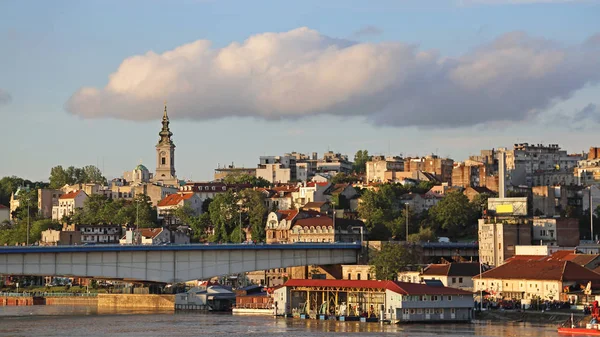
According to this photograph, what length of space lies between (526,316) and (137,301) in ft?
150

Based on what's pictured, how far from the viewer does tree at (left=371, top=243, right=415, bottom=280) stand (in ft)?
401

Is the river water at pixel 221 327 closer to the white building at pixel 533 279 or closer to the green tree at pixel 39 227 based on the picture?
the white building at pixel 533 279

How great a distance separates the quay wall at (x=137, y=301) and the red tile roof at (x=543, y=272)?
98.8 ft

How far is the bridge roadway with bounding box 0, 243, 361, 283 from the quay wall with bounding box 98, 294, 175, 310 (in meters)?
8.06

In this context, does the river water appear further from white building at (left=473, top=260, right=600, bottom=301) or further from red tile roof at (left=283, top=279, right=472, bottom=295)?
white building at (left=473, top=260, right=600, bottom=301)

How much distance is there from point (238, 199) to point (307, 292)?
74.4m

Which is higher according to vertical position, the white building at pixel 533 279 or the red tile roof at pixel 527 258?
the red tile roof at pixel 527 258

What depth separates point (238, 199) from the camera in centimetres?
17688

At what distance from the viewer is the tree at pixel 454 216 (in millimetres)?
154875

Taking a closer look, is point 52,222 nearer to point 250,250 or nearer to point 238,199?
point 238,199

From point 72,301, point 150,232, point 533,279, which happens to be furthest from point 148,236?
point 533,279

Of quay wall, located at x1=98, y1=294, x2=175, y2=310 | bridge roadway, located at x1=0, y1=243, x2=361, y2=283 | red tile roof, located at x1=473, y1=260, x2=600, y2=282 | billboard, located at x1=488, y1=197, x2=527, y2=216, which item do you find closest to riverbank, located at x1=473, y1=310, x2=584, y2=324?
red tile roof, located at x1=473, y1=260, x2=600, y2=282

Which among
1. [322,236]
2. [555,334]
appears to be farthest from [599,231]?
[555,334]

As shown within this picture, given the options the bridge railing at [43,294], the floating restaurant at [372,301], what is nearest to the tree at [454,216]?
the bridge railing at [43,294]
